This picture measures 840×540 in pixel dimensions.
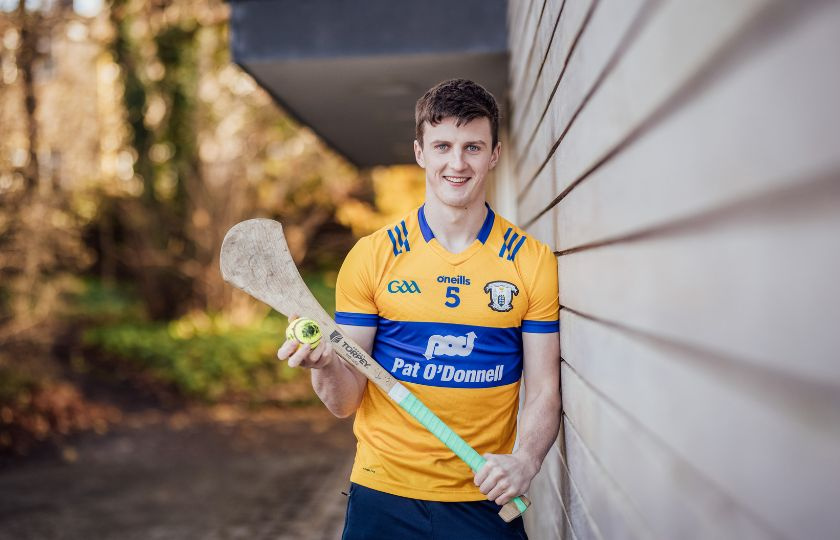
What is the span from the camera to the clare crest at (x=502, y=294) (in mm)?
2287

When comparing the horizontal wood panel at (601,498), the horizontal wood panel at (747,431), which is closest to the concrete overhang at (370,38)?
the horizontal wood panel at (601,498)

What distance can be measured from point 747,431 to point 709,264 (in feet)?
0.71

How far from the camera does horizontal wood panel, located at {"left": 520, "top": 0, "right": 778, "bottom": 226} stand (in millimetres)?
902

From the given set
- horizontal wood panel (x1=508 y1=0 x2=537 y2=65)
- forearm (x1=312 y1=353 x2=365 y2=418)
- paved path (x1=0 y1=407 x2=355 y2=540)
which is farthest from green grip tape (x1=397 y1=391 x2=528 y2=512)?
paved path (x1=0 y1=407 x2=355 y2=540)

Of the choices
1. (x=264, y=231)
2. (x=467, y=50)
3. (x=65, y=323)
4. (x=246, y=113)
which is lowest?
(x=65, y=323)

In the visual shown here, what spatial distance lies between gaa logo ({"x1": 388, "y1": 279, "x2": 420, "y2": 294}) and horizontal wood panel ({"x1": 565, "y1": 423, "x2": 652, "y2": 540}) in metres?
0.62

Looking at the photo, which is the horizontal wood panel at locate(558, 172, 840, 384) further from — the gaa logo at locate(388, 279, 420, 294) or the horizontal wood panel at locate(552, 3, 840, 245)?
the gaa logo at locate(388, 279, 420, 294)

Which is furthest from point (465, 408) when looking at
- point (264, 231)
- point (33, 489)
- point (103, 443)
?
point (103, 443)

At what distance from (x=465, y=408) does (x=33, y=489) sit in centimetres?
565

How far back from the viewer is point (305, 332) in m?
2.08

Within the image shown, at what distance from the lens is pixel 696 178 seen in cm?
100

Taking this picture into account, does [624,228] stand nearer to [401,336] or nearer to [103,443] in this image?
[401,336]

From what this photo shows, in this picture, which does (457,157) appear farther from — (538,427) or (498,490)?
(498,490)

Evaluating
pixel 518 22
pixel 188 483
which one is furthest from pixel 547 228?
pixel 188 483
